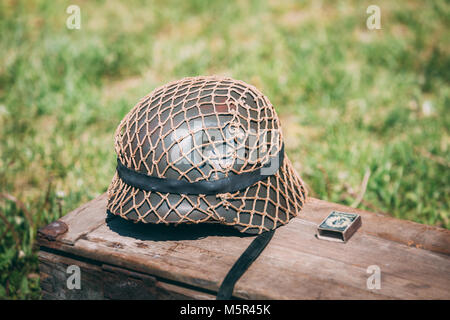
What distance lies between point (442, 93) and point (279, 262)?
11.8 feet

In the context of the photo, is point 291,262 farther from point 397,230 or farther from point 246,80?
point 246,80

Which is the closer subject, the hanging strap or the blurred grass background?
the hanging strap

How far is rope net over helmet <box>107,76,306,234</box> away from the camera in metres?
2.29

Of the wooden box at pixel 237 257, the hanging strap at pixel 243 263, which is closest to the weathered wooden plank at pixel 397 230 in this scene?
the wooden box at pixel 237 257

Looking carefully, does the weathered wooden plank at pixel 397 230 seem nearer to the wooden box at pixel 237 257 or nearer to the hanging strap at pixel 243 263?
the wooden box at pixel 237 257

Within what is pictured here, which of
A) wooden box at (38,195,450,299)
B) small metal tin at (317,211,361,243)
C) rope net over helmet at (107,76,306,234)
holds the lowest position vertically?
wooden box at (38,195,450,299)

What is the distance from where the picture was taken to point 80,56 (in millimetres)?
5789

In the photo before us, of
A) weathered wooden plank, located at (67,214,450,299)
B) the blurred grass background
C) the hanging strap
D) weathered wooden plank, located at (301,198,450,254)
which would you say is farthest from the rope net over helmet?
the blurred grass background

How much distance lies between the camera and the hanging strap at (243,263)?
2072mm

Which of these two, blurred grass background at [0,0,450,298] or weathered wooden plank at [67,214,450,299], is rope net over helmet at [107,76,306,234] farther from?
blurred grass background at [0,0,450,298]

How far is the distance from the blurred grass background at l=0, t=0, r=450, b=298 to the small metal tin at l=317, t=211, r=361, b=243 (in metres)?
0.88

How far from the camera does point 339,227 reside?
8.03 feet
